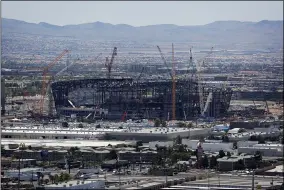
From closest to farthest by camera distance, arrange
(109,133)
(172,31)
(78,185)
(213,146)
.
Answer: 1. (78,185)
2. (213,146)
3. (109,133)
4. (172,31)

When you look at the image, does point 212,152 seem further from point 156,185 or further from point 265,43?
point 265,43

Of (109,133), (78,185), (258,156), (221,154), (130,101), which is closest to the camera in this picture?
(78,185)

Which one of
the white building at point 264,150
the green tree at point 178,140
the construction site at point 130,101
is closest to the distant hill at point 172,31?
the construction site at point 130,101

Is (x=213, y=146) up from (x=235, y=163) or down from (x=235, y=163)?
down

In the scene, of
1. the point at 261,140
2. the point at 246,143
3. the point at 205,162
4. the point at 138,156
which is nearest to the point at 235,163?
the point at 205,162

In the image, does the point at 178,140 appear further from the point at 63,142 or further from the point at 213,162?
the point at 213,162

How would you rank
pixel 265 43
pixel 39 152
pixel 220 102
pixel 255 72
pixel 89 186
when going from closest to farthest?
pixel 89 186
pixel 39 152
pixel 220 102
pixel 255 72
pixel 265 43

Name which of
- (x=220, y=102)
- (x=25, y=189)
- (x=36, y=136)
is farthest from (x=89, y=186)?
(x=220, y=102)

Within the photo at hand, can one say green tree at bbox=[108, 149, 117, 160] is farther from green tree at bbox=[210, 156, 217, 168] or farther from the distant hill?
the distant hill
